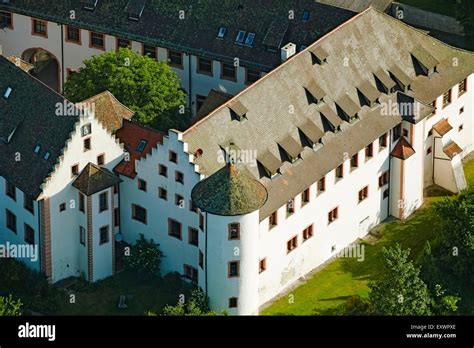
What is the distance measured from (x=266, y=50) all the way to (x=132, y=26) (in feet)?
46.6

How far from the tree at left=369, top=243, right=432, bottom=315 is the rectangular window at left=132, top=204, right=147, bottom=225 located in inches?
775

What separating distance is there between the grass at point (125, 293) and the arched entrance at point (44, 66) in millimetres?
35847

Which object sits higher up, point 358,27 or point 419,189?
point 358,27

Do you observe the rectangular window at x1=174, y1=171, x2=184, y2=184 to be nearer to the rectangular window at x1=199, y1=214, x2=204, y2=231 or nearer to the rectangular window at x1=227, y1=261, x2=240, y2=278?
the rectangular window at x1=199, y1=214, x2=204, y2=231

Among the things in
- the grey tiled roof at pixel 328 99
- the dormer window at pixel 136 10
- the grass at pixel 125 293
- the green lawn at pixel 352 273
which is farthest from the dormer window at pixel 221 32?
the grass at pixel 125 293

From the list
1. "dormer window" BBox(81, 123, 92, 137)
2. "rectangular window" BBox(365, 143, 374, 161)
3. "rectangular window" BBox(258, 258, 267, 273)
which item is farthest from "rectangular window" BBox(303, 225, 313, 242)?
"dormer window" BBox(81, 123, 92, 137)

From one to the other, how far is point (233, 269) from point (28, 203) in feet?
57.9

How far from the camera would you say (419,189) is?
13575 centimetres

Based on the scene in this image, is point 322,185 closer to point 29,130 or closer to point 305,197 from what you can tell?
point 305,197

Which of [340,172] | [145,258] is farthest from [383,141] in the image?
[145,258]

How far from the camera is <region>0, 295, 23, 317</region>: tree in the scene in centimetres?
11088

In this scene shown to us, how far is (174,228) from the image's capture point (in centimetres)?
12000
